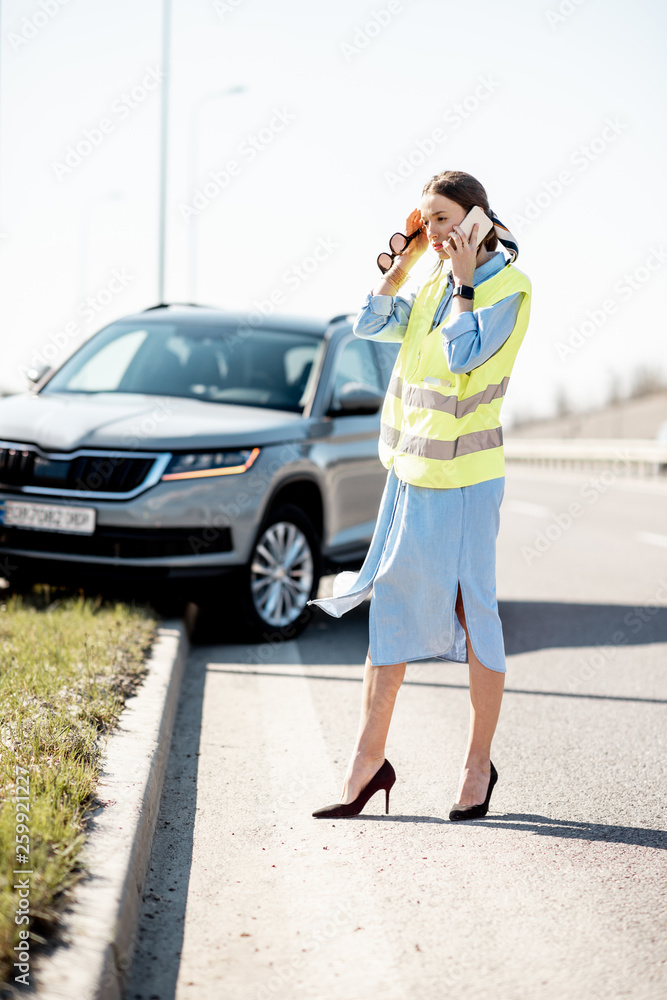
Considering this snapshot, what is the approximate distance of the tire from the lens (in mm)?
6754

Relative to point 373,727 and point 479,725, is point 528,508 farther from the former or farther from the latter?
point 373,727

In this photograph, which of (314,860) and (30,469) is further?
(30,469)

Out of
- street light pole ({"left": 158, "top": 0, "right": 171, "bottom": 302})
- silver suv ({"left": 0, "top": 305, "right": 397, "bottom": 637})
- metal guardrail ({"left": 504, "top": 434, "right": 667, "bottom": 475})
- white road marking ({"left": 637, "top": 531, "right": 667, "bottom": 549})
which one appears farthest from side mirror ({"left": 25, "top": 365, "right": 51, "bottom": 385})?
metal guardrail ({"left": 504, "top": 434, "right": 667, "bottom": 475})

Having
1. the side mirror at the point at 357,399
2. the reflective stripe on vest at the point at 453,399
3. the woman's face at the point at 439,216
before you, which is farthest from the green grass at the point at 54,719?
the woman's face at the point at 439,216

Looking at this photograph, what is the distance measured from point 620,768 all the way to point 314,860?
1585mm

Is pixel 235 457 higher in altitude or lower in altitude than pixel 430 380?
lower

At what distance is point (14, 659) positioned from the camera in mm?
5098

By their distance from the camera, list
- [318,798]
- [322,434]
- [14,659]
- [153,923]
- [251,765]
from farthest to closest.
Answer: [322,434]
[14,659]
[251,765]
[318,798]
[153,923]

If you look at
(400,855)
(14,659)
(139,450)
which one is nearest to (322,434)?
(139,450)

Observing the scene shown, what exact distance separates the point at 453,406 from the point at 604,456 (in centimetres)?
3449

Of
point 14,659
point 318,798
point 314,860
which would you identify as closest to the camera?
point 314,860

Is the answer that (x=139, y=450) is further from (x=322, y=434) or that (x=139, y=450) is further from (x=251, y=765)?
(x=251, y=765)
